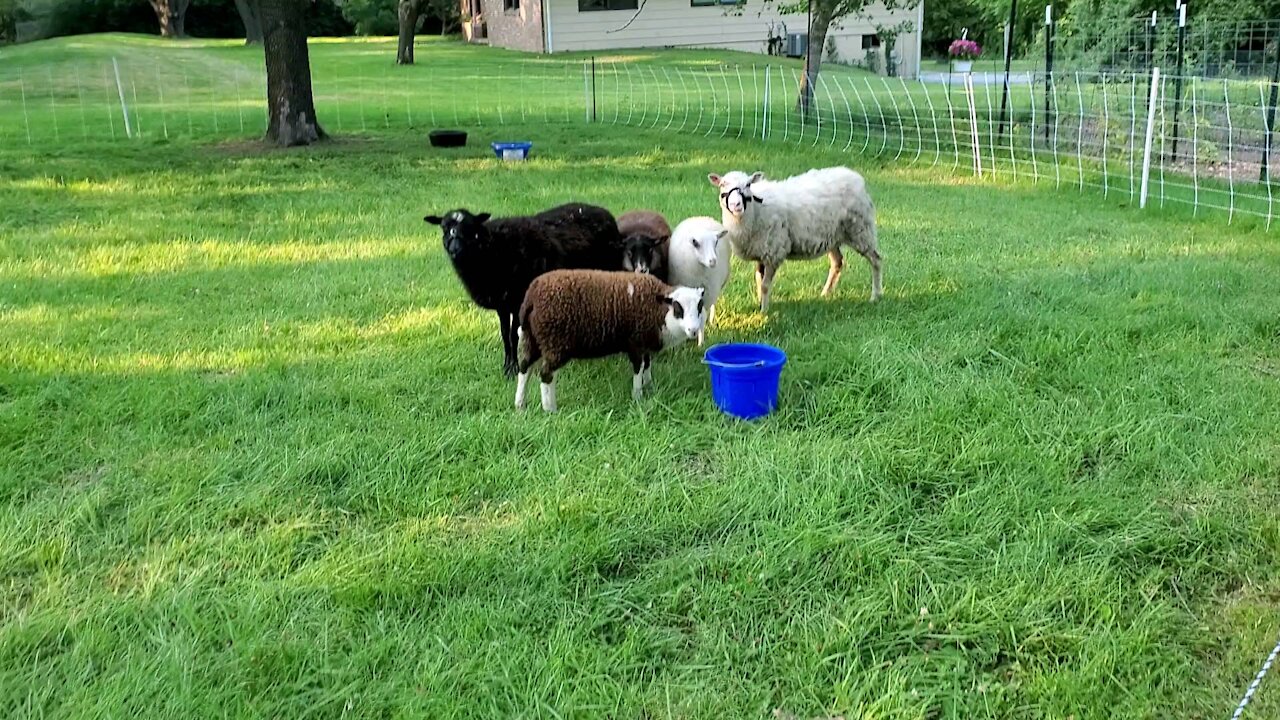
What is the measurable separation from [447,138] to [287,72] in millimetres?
2416

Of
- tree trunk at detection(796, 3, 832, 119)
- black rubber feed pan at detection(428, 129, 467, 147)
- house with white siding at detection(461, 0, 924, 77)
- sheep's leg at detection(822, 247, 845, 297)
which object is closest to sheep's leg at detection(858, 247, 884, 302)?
sheep's leg at detection(822, 247, 845, 297)

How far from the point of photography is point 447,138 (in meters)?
13.5

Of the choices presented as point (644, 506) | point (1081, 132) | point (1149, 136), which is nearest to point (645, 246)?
point (644, 506)

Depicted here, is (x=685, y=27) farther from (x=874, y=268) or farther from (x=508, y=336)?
(x=508, y=336)

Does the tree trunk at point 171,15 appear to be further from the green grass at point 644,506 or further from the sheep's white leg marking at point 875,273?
the sheep's white leg marking at point 875,273

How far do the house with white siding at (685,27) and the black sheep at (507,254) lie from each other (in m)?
26.2

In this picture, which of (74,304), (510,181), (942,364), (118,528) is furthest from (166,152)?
(942,364)

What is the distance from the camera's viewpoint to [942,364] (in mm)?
5059

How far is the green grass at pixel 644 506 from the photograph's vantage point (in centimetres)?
283

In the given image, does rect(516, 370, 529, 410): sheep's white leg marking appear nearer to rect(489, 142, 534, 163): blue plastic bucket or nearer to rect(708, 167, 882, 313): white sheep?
rect(708, 167, 882, 313): white sheep

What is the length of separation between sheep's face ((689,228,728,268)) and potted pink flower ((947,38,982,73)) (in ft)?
69.4

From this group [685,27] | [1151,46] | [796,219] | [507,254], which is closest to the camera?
[507,254]

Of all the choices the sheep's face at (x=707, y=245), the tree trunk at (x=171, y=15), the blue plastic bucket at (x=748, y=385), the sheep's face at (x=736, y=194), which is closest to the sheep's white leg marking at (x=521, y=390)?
the blue plastic bucket at (x=748, y=385)

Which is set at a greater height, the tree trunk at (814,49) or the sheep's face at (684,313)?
the tree trunk at (814,49)
